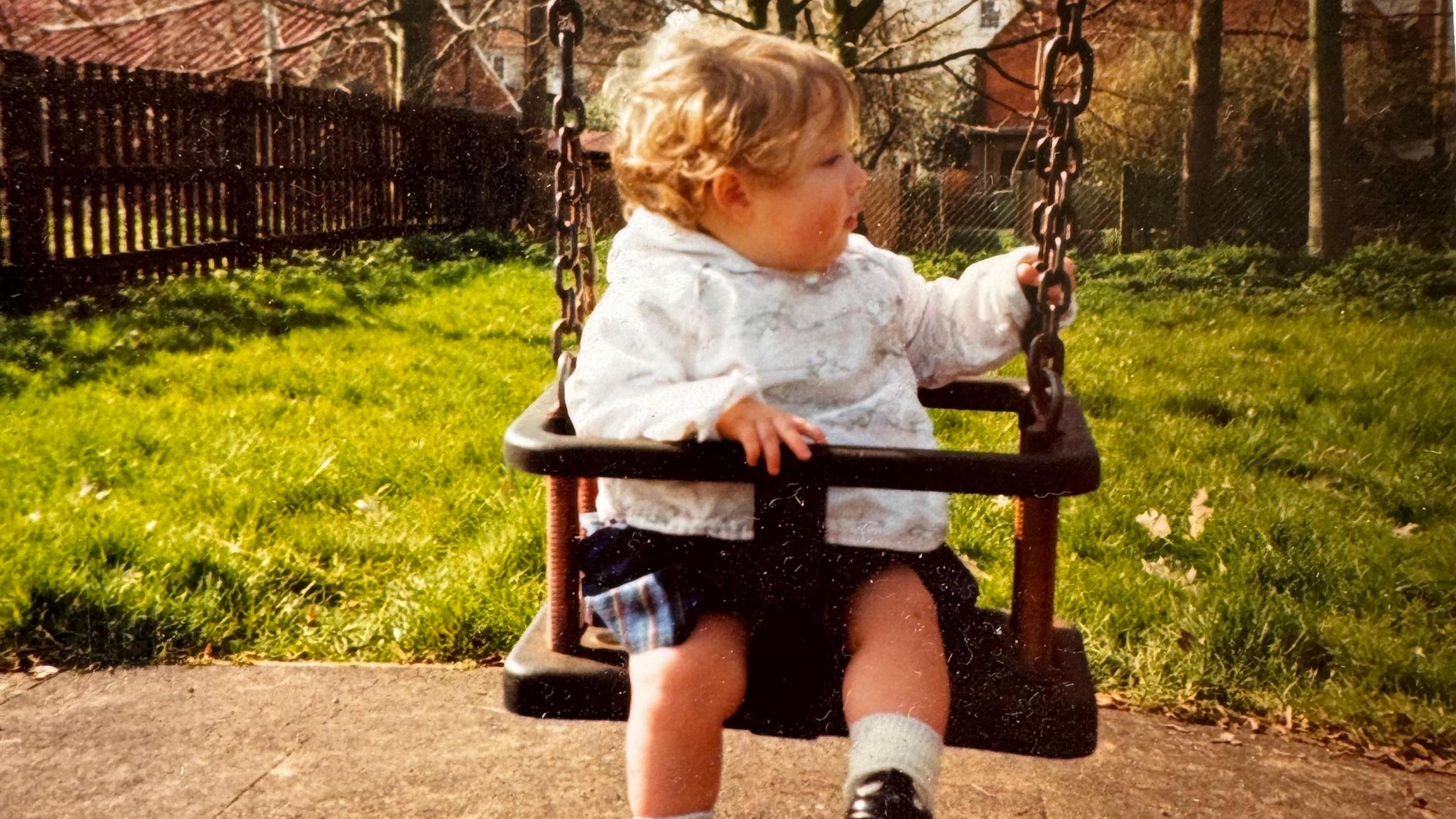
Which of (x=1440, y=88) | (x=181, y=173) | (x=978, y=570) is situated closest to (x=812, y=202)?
(x=978, y=570)

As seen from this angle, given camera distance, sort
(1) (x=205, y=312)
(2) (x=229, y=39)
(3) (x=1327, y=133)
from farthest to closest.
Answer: (2) (x=229, y=39)
(3) (x=1327, y=133)
(1) (x=205, y=312)

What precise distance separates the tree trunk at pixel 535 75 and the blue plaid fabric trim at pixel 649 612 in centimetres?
1438

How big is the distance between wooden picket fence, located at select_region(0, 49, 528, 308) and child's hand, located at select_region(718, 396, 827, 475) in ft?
22.5

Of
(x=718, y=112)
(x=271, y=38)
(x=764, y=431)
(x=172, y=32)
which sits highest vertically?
(x=172, y=32)

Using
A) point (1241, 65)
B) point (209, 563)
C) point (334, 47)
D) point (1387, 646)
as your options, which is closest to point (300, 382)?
point (209, 563)

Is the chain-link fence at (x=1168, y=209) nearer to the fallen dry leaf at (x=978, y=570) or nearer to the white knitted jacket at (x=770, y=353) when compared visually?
the fallen dry leaf at (x=978, y=570)

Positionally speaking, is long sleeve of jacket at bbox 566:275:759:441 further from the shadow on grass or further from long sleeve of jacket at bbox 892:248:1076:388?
the shadow on grass

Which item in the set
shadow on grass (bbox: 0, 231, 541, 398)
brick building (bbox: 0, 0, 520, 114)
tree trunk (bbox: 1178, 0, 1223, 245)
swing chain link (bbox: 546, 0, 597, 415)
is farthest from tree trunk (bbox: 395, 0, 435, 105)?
swing chain link (bbox: 546, 0, 597, 415)

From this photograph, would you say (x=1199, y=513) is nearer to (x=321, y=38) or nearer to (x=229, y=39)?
(x=321, y=38)

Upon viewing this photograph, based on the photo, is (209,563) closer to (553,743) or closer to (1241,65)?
(553,743)

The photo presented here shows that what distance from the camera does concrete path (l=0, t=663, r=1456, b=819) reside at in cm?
232

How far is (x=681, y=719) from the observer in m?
1.68

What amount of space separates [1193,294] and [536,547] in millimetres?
6900

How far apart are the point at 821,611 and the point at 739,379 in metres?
0.36
